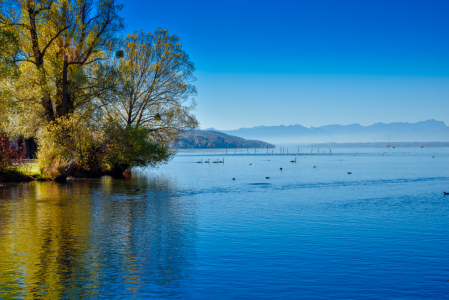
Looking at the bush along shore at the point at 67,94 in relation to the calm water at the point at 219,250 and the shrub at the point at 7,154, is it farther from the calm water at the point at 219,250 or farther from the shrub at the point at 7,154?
the calm water at the point at 219,250

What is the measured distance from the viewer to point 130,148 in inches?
2109

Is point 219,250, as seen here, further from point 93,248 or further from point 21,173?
point 21,173

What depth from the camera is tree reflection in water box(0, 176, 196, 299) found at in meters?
12.3

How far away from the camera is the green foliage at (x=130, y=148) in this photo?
50.5 metres

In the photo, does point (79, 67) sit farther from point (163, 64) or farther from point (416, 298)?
point (416, 298)

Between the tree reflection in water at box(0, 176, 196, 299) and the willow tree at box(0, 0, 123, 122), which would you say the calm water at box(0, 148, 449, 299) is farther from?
the willow tree at box(0, 0, 123, 122)

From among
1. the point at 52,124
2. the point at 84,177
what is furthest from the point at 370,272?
the point at 84,177

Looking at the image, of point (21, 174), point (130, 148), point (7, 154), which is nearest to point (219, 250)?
point (7, 154)

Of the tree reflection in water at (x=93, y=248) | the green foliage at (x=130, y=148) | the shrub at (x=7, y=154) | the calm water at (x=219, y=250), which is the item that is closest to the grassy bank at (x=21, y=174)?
the shrub at (x=7, y=154)

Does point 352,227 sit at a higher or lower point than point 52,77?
lower

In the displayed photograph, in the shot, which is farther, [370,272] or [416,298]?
[370,272]

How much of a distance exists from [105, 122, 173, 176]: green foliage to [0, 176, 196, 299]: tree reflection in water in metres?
18.6

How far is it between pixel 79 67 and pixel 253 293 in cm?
4442

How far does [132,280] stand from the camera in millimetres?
13008
